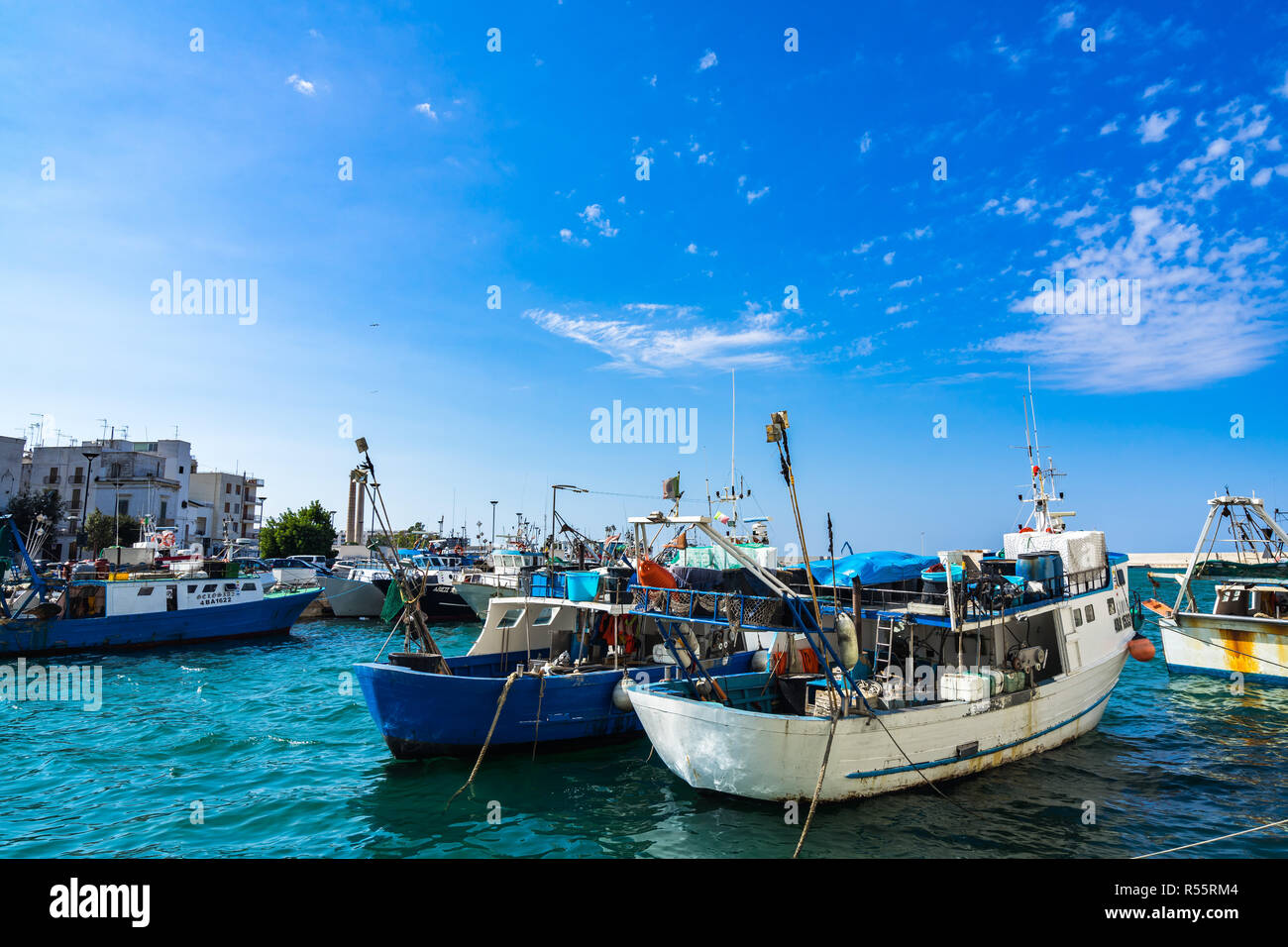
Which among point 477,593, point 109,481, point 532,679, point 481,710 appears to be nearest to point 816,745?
point 532,679

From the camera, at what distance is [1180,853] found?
1151cm

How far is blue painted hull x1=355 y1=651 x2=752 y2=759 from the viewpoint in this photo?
608 inches

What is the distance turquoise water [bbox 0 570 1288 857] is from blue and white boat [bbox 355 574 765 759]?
1.99 feet

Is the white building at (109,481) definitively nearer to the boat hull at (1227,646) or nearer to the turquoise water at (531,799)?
the turquoise water at (531,799)

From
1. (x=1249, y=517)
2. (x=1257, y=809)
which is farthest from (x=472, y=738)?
(x=1249, y=517)

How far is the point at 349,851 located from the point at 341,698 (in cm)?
1310

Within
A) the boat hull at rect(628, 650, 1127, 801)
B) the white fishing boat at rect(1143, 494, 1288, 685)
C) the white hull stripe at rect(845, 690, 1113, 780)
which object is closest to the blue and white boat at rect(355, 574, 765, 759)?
the boat hull at rect(628, 650, 1127, 801)

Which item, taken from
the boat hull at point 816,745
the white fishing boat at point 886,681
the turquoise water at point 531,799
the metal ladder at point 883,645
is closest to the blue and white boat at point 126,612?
the turquoise water at point 531,799

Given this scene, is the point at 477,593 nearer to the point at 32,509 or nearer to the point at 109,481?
the point at 32,509

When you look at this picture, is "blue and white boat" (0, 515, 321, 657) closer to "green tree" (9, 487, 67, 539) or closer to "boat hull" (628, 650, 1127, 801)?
"green tree" (9, 487, 67, 539)

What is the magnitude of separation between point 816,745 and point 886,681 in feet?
10.2
